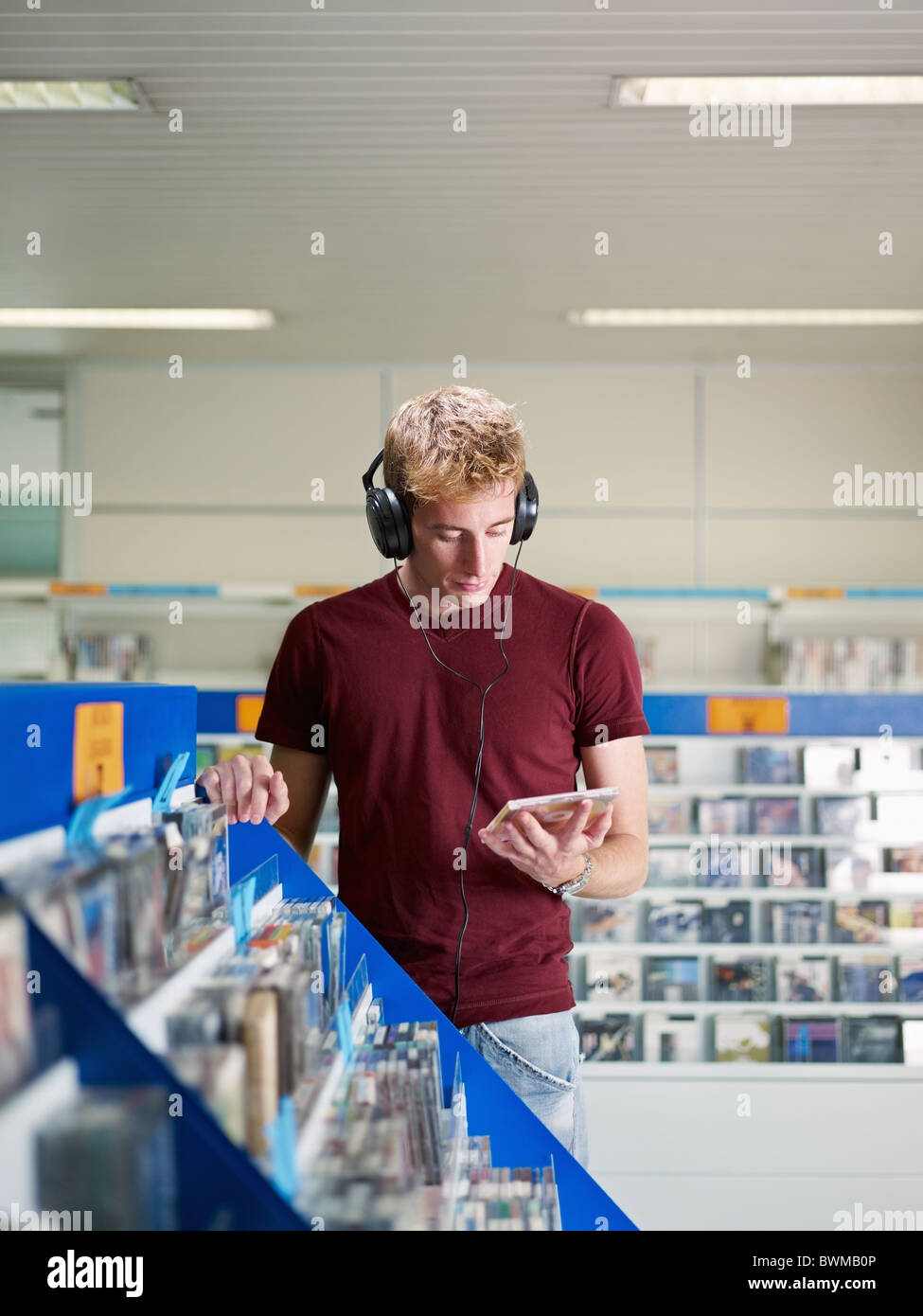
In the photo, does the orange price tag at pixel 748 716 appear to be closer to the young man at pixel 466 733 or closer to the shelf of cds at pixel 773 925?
the shelf of cds at pixel 773 925

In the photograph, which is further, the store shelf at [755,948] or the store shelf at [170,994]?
the store shelf at [755,948]

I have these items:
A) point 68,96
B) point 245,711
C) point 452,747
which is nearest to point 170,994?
point 452,747

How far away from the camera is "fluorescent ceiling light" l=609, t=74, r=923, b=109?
3.38 meters

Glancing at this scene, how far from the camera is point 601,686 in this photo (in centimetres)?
141

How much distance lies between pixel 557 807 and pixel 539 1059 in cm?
42

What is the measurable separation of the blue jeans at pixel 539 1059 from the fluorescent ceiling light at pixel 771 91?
9.99ft

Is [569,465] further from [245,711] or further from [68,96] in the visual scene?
[68,96]

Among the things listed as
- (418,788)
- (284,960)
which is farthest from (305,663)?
(284,960)

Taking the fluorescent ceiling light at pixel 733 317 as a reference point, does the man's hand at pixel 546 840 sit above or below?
below

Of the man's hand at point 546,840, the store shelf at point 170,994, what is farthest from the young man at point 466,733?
the store shelf at point 170,994

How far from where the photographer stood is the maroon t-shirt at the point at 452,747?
1.32 m
